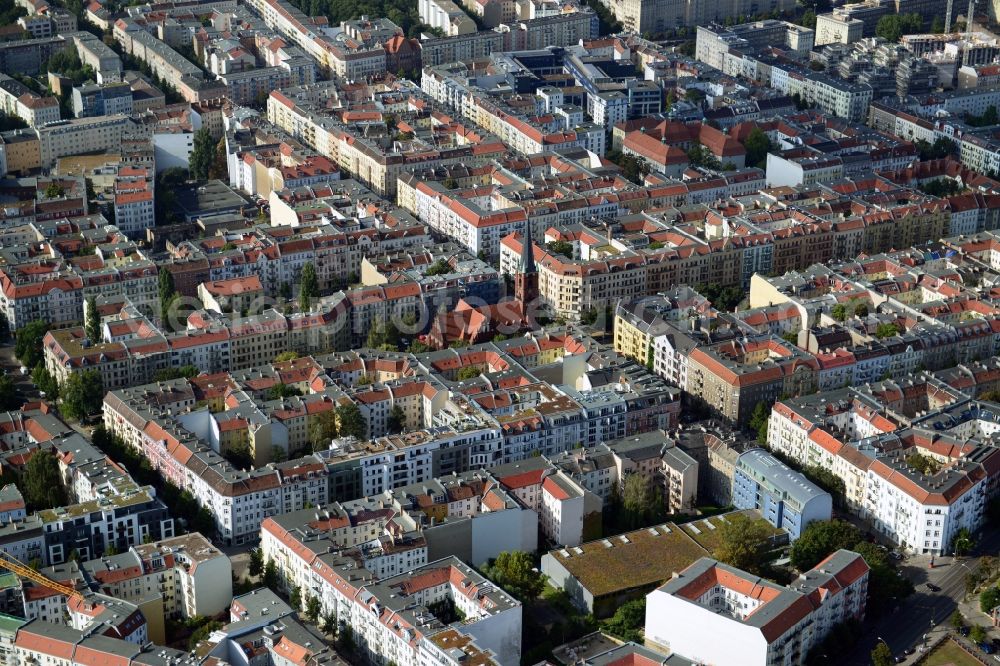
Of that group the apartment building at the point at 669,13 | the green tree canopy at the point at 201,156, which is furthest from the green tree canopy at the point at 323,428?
the apartment building at the point at 669,13

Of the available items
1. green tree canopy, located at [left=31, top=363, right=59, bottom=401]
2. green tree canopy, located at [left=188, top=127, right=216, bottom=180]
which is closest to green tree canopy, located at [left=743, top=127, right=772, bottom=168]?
green tree canopy, located at [left=188, top=127, right=216, bottom=180]

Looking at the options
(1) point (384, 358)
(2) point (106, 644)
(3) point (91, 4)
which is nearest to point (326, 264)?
(1) point (384, 358)

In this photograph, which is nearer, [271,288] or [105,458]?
[105,458]

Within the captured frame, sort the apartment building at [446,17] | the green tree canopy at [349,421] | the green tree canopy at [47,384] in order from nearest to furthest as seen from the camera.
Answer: the green tree canopy at [349,421], the green tree canopy at [47,384], the apartment building at [446,17]

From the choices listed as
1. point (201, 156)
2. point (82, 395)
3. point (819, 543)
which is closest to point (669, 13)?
point (201, 156)

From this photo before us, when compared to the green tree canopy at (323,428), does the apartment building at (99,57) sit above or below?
above

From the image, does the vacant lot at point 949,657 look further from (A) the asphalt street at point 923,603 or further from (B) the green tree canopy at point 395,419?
(B) the green tree canopy at point 395,419

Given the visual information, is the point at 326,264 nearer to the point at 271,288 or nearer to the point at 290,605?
the point at 271,288

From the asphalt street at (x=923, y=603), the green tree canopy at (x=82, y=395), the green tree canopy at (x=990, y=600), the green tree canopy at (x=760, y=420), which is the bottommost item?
the asphalt street at (x=923, y=603)
